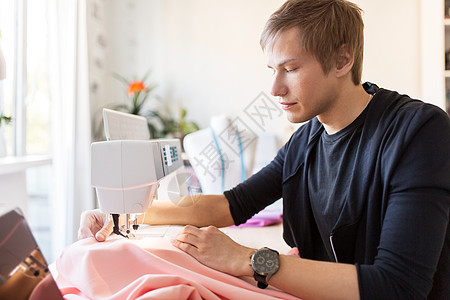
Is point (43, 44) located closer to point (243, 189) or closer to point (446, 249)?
point (243, 189)

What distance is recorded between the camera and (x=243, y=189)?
1.32 meters

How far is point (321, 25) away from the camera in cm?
102

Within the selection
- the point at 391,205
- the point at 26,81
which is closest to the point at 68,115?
the point at 26,81

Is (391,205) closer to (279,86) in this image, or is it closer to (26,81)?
(279,86)

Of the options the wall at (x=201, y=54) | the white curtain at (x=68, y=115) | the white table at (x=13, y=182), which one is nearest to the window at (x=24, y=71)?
the white curtain at (x=68, y=115)

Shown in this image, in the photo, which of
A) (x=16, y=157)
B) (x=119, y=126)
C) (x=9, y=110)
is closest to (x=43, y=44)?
(x=9, y=110)

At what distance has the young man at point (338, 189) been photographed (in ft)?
2.59

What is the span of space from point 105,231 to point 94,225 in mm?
117

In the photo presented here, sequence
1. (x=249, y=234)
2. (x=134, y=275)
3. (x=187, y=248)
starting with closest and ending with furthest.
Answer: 1. (x=134, y=275)
2. (x=187, y=248)
3. (x=249, y=234)

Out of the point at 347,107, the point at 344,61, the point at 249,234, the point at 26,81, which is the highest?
the point at 26,81

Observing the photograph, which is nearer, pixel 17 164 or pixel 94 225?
pixel 94 225

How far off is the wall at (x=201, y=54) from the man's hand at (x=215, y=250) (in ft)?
9.22

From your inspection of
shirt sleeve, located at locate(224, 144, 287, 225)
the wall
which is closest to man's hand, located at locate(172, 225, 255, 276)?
shirt sleeve, located at locate(224, 144, 287, 225)

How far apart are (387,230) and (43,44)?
8.63 ft
